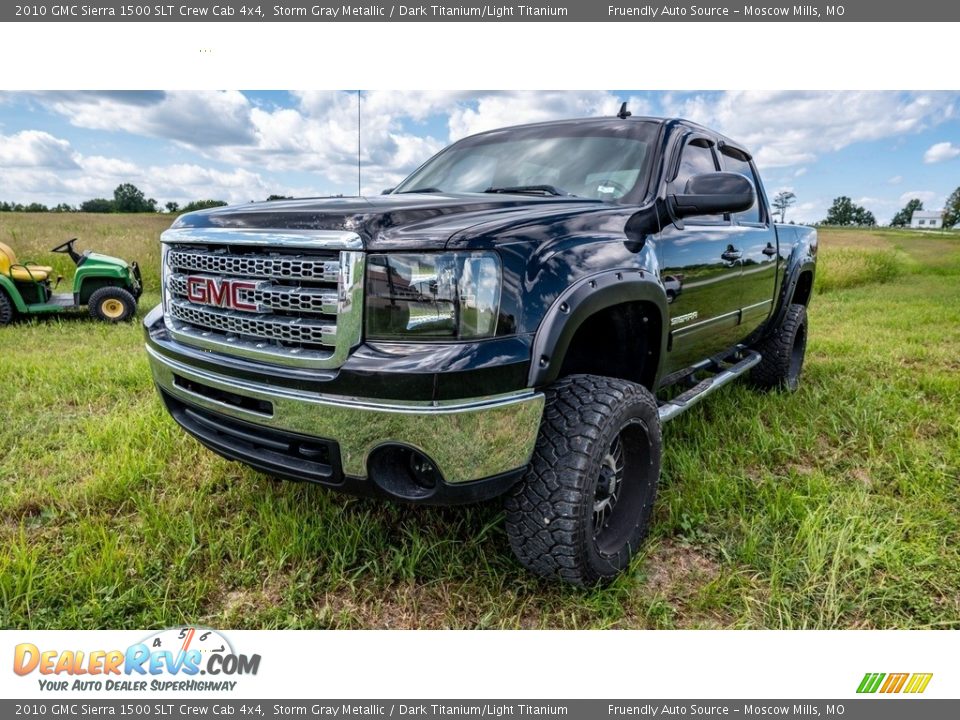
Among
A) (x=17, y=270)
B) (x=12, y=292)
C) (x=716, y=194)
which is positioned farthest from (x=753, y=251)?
(x=17, y=270)

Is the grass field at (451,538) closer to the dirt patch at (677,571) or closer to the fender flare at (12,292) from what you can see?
the dirt patch at (677,571)

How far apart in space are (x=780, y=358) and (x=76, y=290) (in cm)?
799

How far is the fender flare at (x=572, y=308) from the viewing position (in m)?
1.91

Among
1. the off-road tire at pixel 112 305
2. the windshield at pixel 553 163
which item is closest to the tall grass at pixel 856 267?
the windshield at pixel 553 163

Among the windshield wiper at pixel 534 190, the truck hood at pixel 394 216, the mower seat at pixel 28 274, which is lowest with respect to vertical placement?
the mower seat at pixel 28 274

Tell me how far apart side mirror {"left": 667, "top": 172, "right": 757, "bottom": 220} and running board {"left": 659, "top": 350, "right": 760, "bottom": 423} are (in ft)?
2.92

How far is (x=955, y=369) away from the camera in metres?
5.22

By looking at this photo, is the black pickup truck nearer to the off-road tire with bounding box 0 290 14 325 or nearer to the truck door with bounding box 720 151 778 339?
the truck door with bounding box 720 151 778 339

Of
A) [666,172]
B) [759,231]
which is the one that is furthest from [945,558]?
[759,231]

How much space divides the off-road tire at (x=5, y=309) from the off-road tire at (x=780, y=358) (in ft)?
26.5

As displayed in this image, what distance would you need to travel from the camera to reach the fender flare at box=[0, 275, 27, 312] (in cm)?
712

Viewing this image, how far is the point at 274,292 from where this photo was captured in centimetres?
197

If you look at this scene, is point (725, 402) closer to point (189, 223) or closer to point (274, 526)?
point (274, 526)

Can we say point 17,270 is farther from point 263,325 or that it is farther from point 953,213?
point 953,213
